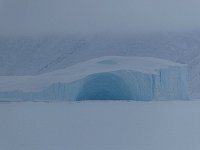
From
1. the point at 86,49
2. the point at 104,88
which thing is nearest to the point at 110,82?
the point at 104,88

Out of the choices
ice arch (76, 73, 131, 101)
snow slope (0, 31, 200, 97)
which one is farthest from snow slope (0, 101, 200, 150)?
snow slope (0, 31, 200, 97)

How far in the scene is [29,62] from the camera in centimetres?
210

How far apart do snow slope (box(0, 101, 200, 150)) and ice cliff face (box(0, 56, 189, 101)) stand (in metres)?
0.04

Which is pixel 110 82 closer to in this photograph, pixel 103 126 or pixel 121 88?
pixel 121 88

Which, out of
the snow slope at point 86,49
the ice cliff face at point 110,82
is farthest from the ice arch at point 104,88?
the snow slope at point 86,49

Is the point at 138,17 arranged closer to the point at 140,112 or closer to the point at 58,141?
the point at 140,112

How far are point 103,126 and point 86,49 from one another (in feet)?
1.25

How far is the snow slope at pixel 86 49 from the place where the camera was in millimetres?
1967

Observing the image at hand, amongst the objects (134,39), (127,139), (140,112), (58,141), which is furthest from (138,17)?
(58,141)

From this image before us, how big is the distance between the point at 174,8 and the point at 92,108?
2.00 feet

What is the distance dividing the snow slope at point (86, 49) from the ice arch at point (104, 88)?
0.11 metres

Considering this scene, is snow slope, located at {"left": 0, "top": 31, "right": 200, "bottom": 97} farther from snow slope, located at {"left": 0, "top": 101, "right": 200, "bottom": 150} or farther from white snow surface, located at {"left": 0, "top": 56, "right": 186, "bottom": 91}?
snow slope, located at {"left": 0, "top": 101, "right": 200, "bottom": 150}

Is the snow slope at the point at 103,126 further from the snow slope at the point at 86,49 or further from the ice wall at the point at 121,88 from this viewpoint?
the snow slope at the point at 86,49

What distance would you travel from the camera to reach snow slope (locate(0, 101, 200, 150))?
191 centimetres
